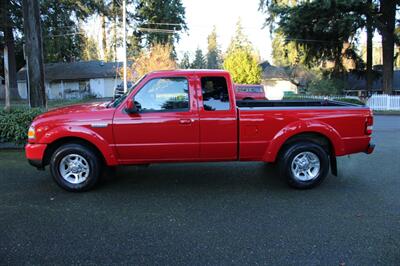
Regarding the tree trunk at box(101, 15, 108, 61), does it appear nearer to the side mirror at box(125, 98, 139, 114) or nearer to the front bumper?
the front bumper

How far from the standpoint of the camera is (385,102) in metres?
27.6

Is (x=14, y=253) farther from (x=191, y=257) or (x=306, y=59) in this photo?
(x=306, y=59)

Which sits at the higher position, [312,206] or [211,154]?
[211,154]

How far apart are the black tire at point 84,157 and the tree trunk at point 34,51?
6.26 m

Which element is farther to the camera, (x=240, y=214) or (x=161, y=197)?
(x=161, y=197)

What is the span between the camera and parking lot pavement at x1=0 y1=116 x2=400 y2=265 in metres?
3.71

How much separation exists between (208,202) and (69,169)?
7.49 feet

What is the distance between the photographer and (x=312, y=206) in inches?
203

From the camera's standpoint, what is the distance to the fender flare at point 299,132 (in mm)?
5816

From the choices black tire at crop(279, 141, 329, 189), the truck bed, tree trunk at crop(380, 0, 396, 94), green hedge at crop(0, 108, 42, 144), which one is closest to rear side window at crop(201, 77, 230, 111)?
the truck bed

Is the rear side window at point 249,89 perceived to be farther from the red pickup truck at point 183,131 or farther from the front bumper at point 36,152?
the front bumper at point 36,152

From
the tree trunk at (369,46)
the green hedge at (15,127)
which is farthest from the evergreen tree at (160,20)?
the green hedge at (15,127)

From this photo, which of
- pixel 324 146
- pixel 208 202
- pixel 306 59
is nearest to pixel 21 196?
pixel 208 202

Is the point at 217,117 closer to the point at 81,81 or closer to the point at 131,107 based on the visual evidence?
the point at 131,107
